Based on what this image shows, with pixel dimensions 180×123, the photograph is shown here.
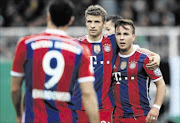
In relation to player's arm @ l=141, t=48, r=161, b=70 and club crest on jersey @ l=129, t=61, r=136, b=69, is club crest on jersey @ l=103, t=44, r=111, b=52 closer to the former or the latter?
club crest on jersey @ l=129, t=61, r=136, b=69

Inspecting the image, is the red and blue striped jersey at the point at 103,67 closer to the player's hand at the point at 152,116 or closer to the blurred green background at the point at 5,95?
the player's hand at the point at 152,116

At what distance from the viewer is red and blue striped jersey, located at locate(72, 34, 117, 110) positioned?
642 centimetres

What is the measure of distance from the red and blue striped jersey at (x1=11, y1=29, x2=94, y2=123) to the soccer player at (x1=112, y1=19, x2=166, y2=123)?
79.8 inches

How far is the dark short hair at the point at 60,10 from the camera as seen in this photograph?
4.29 metres

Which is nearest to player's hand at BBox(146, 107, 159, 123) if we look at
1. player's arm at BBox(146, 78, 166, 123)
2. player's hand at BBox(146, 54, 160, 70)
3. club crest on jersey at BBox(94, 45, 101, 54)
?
player's arm at BBox(146, 78, 166, 123)

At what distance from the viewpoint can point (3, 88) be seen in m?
11.6

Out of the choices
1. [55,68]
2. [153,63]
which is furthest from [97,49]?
[55,68]

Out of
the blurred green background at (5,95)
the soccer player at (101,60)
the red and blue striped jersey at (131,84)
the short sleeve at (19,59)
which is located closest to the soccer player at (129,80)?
the red and blue striped jersey at (131,84)

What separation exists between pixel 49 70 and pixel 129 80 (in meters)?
2.27

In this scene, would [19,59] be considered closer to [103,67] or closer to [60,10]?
[60,10]

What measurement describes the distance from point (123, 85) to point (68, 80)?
212 centimetres

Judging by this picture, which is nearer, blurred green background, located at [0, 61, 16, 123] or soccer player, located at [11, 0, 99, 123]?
soccer player, located at [11, 0, 99, 123]

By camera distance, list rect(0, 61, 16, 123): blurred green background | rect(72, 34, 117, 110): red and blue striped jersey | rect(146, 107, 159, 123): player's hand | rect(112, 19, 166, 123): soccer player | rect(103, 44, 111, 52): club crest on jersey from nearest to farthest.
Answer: rect(146, 107, 159, 123): player's hand < rect(112, 19, 166, 123): soccer player < rect(72, 34, 117, 110): red and blue striped jersey < rect(103, 44, 111, 52): club crest on jersey < rect(0, 61, 16, 123): blurred green background

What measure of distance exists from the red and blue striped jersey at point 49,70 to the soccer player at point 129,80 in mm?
2026
